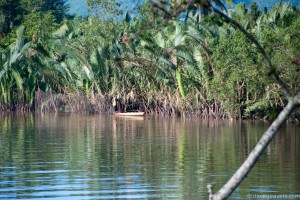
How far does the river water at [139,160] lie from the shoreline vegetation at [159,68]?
6.66ft

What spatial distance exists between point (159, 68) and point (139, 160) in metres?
19.7

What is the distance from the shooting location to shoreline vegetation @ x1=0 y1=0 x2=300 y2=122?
3528 centimetres

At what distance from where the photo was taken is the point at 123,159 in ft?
72.5

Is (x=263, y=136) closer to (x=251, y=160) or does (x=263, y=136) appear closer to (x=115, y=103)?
(x=251, y=160)

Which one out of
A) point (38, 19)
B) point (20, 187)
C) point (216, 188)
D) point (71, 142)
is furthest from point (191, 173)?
point (38, 19)

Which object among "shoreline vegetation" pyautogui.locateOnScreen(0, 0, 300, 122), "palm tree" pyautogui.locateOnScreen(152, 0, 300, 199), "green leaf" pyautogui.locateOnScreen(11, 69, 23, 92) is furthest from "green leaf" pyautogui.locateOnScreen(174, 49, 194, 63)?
"palm tree" pyautogui.locateOnScreen(152, 0, 300, 199)

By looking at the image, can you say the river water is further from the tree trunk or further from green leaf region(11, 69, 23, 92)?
green leaf region(11, 69, 23, 92)

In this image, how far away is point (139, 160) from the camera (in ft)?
71.5

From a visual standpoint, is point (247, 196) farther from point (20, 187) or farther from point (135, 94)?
point (135, 94)

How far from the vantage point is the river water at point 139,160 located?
16219 mm

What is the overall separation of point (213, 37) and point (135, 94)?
19.3ft

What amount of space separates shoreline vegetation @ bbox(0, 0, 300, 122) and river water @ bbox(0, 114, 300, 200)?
203 cm

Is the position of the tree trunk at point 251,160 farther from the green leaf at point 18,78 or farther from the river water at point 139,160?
the green leaf at point 18,78

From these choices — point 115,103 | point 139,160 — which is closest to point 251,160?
point 139,160
